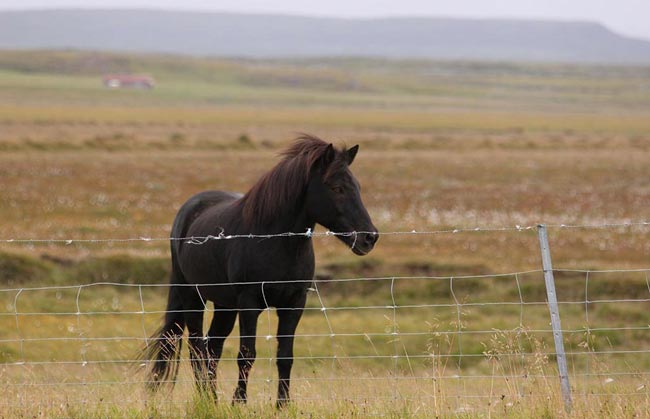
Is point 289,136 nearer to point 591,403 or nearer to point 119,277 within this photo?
point 119,277

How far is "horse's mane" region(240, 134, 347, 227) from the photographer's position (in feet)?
29.2

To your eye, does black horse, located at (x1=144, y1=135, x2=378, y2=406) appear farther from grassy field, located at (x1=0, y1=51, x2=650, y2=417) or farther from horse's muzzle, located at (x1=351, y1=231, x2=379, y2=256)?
grassy field, located at (x1=0, y1=51, x2=650, y2=417)

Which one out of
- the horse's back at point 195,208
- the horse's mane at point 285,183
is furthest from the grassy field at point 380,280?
the horse's back at point 195,208

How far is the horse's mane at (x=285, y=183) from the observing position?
8.91 m

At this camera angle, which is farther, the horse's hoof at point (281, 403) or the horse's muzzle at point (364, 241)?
the horse's muzzle at point (364, 241)

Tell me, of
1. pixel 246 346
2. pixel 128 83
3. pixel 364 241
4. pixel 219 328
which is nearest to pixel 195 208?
pixel 219 328

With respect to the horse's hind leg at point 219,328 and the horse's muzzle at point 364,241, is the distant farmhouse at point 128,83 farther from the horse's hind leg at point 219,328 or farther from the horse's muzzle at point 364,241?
the horse's muzzle at point 364,241

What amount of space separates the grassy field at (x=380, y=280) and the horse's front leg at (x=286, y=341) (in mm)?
259

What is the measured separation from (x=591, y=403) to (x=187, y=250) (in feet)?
15.0

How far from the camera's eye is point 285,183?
9008mm

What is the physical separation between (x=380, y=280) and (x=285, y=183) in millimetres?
12874

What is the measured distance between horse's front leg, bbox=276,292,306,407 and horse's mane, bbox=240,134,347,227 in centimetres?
87

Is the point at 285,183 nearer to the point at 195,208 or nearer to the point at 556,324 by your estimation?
the point at 195,208

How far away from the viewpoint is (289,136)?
6938cm
